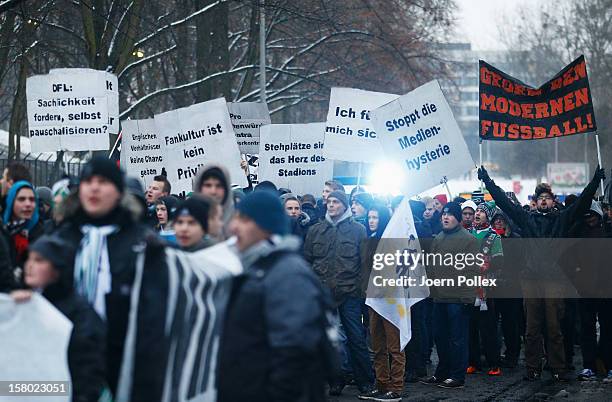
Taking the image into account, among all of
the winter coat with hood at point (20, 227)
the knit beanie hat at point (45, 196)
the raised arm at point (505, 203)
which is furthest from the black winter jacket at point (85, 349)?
the raised arm at point (505, 203)

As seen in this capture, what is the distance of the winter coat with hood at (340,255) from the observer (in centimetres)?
1194

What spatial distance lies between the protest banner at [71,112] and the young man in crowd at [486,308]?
4.27 metres

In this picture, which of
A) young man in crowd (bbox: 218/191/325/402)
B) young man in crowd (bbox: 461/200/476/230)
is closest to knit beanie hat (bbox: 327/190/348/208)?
young man in crowd (bbox: 461/200/476/230)

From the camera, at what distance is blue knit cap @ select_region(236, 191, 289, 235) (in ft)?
19.3

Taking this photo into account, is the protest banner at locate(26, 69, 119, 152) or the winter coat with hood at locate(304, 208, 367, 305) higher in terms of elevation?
the protest banner at locate(26, 69, 119, 152)

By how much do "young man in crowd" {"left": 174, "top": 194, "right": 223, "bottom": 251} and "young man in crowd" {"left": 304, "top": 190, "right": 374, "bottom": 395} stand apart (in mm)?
5088

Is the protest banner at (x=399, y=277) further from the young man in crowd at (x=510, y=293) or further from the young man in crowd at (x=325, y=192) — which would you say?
the young man in crowd at (x=510, y=293)

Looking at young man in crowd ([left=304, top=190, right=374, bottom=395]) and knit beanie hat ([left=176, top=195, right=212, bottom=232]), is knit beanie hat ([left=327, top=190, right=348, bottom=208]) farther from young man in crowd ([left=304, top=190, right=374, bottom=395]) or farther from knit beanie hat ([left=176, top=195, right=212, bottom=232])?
knit beanie hat ([left=176, top=195, right=212, bottom=232])

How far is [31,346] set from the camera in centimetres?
681

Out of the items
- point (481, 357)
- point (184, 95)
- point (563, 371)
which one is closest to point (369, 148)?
point (481, 357)

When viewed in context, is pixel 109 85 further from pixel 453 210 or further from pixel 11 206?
pixel 11 206

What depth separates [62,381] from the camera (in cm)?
675

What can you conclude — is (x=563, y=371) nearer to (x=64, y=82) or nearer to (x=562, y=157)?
(x=64, y=82)

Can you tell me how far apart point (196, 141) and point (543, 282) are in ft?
14.1
